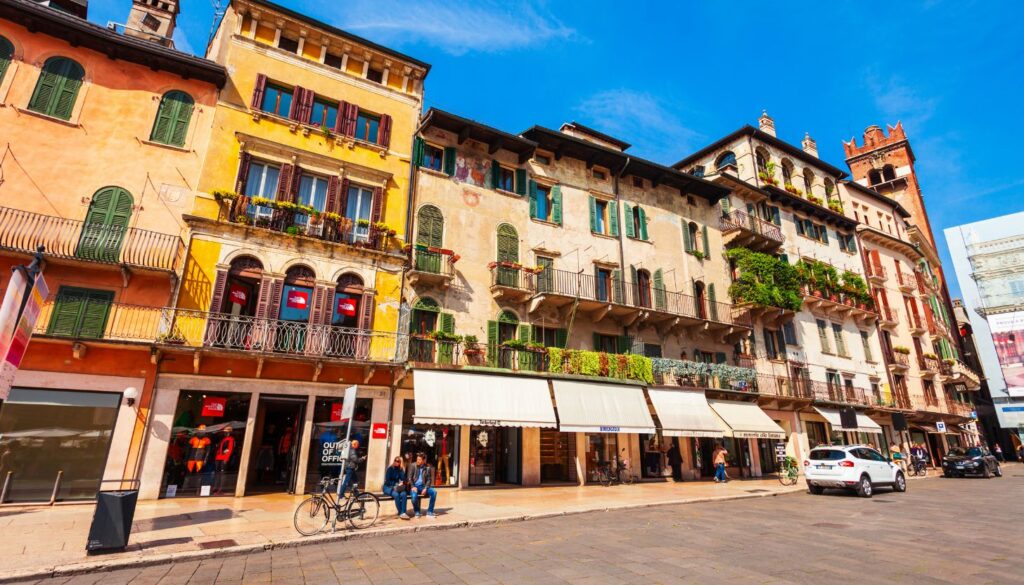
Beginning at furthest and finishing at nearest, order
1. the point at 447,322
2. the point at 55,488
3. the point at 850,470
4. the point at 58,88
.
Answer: the point at 447,322 → the point at 850,470 → the point at 58,88 → the point at 55,488

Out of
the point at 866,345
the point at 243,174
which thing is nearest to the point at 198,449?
the point at 243,174

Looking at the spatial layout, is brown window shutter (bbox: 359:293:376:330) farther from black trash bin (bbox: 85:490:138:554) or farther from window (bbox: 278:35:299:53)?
window (bbox: 278:35:299:53)

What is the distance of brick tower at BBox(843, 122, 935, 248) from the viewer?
4969cm

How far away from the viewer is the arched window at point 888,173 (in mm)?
52438

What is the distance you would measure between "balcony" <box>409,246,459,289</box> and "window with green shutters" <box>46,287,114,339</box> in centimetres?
888

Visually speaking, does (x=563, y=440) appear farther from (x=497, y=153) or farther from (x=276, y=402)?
(x=497, y=153)

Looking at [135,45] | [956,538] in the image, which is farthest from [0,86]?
[956,538]

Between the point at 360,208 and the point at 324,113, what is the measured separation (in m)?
3.95

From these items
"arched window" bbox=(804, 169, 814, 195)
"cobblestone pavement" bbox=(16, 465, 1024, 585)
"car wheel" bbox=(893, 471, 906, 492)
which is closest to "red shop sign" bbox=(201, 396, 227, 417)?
"cobblestone pavement" bbox=(16, 465, 1024, 585)

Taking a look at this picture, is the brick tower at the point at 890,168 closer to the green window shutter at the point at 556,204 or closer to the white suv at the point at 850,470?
the white suv at the point at 850,470

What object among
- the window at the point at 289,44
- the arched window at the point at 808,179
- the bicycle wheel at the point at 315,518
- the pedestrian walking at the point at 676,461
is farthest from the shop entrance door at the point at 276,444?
the arched window at the point at 808,179

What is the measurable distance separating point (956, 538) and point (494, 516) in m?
9.04

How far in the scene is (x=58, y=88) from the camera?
48.5ft

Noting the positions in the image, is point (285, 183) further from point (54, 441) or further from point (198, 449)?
point (54, 441)
